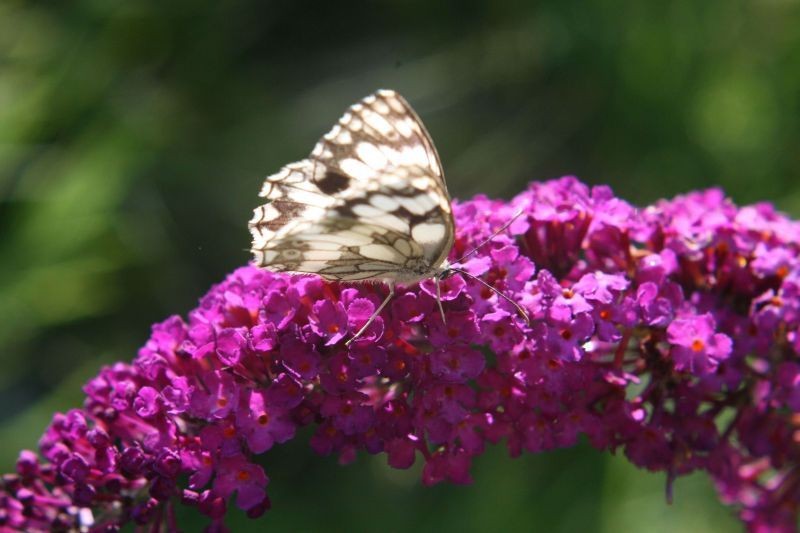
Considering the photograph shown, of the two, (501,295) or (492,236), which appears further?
(492,236)

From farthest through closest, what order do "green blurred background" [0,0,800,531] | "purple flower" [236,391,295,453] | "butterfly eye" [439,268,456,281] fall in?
"green blurred background" [0,0,800,531]
"butterfly eye" [439,268,456,281]
"purple flower" [236,391,295,453]

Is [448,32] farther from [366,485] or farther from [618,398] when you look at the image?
[618,398]

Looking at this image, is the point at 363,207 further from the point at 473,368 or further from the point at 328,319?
the point at 473,368

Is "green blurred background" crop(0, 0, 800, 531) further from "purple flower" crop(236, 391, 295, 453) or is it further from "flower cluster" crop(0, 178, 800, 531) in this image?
"purple flower" crop(236, 391, 295, 453)

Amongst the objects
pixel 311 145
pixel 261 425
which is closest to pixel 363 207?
pixel 261 425

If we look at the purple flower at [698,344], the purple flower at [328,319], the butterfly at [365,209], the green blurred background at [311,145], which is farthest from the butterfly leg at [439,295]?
the green blurred background at [311,145]

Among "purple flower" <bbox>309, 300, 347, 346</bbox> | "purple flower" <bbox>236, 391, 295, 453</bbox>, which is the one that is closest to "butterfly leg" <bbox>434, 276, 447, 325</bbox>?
"purple flower" <bbox>309, 300, 347, 346</bbox>

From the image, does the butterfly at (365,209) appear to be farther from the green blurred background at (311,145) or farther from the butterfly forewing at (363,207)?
the green blurred background at (311,145)
